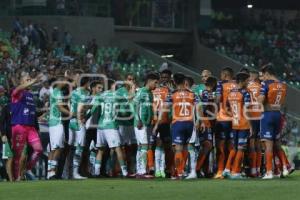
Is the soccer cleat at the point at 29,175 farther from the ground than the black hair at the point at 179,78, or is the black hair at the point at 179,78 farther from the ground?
the black hair at the point at 179,78

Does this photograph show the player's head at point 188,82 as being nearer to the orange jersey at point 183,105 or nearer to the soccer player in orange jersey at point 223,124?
the orange jersey at point 183,105

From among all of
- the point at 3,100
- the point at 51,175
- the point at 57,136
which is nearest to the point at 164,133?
the point at 57,136

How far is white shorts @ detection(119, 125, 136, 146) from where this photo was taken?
A: 20859 mm

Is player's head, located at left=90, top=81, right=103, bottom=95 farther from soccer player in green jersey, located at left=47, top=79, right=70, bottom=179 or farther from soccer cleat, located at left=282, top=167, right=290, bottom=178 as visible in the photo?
soccer cleat, located at left=282, top=167, right=290, bottom=178

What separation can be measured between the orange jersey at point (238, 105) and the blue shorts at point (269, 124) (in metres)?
0.40

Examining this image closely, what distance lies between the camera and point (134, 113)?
20531mm

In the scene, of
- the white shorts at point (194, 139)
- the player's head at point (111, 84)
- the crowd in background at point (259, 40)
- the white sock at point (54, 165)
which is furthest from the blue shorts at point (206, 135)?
the crowd in background at point (259, 40)

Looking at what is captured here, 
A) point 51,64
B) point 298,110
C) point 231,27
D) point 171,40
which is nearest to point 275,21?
point 231,27

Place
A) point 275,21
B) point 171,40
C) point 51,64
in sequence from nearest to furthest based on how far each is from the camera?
point 51,64 < point 171,40 < point 275,21

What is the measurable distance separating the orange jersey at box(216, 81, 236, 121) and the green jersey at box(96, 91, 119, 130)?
7.26 feet

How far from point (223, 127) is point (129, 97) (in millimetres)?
2136

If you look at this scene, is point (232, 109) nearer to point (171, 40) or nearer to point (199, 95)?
point (199, 95)

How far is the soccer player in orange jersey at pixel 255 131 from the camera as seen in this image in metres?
20.0

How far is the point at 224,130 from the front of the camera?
20.3 meters
